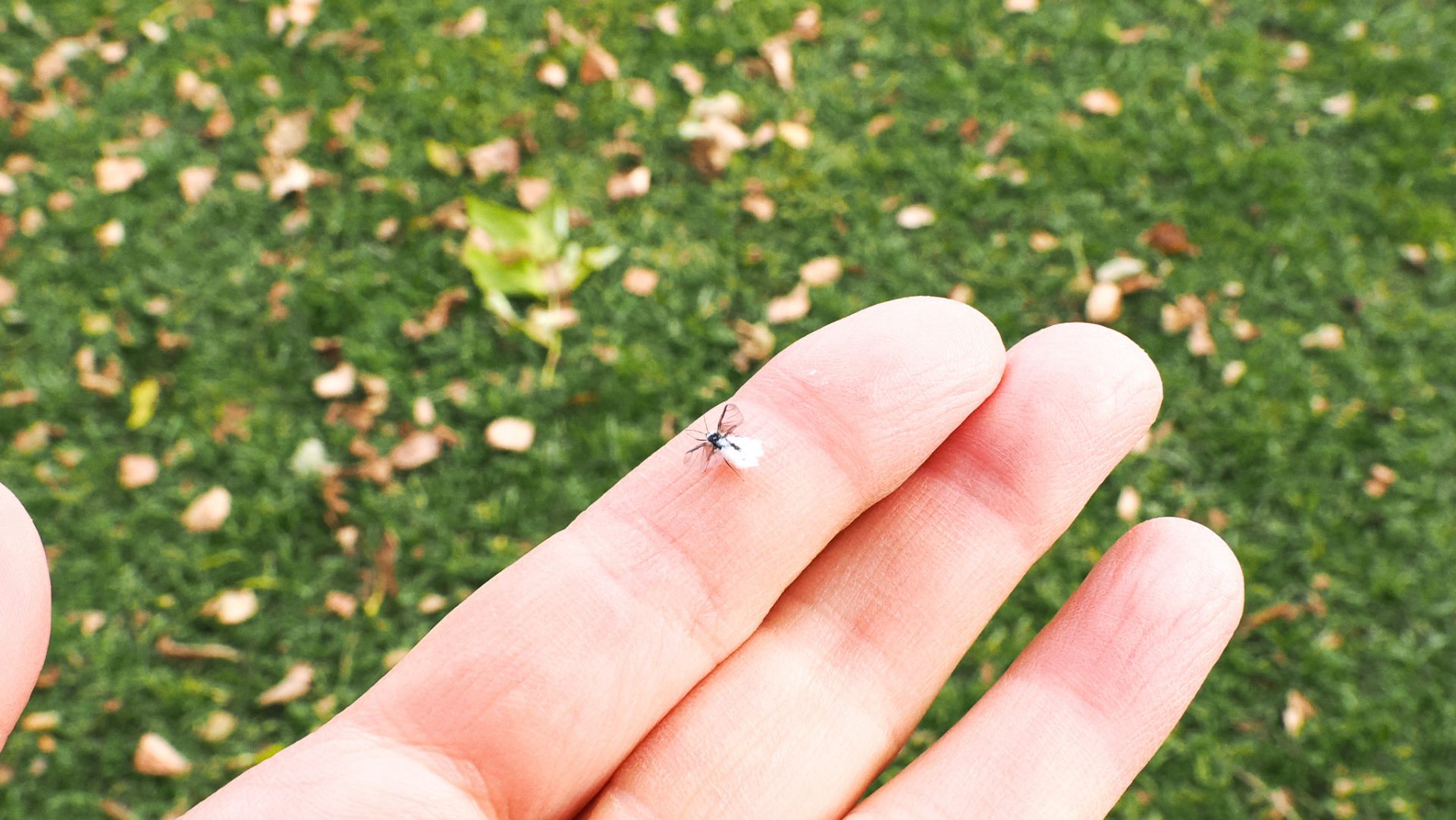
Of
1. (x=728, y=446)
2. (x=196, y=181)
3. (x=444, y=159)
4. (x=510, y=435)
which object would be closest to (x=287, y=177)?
(x=196, y=181)

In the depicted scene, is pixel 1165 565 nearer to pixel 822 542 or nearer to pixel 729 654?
pixel 822 542

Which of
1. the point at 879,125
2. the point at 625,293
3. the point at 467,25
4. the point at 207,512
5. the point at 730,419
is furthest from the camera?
the point at 467,25

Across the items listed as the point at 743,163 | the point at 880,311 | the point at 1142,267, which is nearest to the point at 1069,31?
the point at 1142,267

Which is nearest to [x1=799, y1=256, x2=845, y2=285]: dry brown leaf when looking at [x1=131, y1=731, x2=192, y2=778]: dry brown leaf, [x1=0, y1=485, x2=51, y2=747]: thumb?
[x1=131, y1=731, x2=192, y2=778]: dry brown leaf

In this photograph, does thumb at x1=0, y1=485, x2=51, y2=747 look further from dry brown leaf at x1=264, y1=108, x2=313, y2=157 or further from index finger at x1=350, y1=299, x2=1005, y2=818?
dry brown leaf at x1=264, y1=108, x2=313, y2=157

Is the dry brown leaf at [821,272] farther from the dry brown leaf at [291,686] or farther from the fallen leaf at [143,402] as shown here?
the fallen leaf at [143,402]

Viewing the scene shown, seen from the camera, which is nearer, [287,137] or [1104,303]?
[1104,303]

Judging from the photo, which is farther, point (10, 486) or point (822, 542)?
point (10, 486)

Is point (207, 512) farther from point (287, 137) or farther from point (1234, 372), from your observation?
point (1234, 372)
